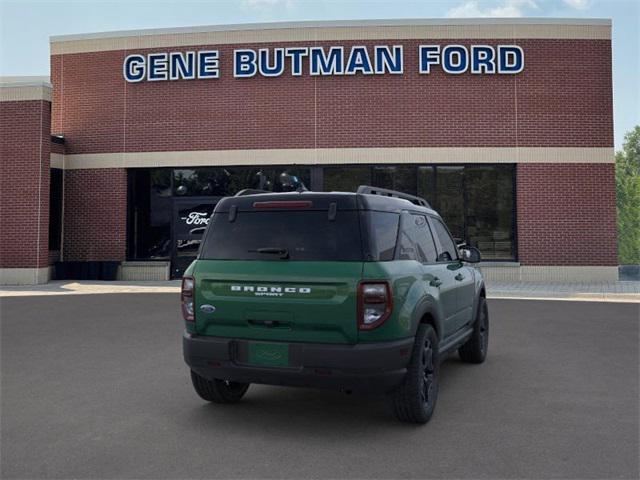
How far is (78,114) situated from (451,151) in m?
12.6

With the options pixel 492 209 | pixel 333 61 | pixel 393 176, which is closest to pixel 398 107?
pixel 393 176

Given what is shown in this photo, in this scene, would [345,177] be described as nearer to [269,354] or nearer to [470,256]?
[470,256]

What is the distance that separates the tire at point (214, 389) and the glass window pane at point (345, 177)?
43.6 ft

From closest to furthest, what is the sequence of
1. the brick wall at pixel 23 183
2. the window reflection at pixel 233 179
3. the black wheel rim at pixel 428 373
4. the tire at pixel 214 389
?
the black wheel rim at pixel 428 373 < the tire at pixel 214 389 < the brick wall at pixel 23 183 < the window reflection at pixel 233 179

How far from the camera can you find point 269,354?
439 cm

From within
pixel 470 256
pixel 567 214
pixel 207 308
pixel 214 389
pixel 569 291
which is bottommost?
Answer: pixel 214 389

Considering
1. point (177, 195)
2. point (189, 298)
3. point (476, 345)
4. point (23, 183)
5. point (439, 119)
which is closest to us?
point (189, 298)

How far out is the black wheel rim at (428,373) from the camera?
4785 mm

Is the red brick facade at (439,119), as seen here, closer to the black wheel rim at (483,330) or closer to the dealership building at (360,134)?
the dealership building at (360,134)

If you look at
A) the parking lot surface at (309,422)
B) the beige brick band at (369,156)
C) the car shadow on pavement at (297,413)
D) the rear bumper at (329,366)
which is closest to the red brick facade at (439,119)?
the beige brick band at (369,156)

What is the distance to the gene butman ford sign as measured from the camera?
1792 centimetres

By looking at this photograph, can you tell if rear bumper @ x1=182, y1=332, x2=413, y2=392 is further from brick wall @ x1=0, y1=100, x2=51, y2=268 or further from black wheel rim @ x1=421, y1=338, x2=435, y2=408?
brick wall @ x1=0, y1=100, x2=51, y2=268

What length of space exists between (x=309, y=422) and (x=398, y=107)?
14.7m

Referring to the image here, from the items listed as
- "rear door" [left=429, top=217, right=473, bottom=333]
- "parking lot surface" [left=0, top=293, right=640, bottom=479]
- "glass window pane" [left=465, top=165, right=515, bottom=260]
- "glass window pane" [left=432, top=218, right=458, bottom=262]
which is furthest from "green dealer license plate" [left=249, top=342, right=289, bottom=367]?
"glass window pane" [left=465, top=165, right=515, bottom=260]
